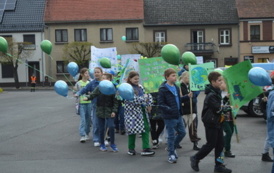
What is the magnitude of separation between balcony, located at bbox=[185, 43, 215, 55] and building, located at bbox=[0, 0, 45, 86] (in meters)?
15.7

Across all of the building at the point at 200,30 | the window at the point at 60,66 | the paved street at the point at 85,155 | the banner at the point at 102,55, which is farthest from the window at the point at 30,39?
the banner at the point at 102,55

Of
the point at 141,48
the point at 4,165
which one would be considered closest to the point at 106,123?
the point at 4,165

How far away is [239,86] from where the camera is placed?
6.77 meters

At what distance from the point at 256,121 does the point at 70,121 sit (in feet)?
19.7

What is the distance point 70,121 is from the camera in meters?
12.8

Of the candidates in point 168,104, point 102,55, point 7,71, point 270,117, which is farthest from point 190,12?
point 270,117

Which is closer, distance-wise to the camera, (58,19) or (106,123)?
(106,123)

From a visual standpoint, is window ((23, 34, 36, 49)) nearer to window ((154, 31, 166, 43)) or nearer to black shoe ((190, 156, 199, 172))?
window ((154, 31, 166, 43))

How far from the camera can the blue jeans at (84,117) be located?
893 cm

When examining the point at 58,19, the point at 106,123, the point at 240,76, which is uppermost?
the point at 58,19

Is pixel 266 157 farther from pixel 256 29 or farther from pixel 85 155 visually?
pixel 256 29

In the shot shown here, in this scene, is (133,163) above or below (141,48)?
below

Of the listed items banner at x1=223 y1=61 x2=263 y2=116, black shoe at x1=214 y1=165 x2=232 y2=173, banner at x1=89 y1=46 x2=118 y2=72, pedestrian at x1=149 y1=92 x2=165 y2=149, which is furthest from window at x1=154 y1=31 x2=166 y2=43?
black shoe at x1=214 y1=165 x2=232 y2=173

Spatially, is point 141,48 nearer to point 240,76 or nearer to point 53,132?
point 53,132
